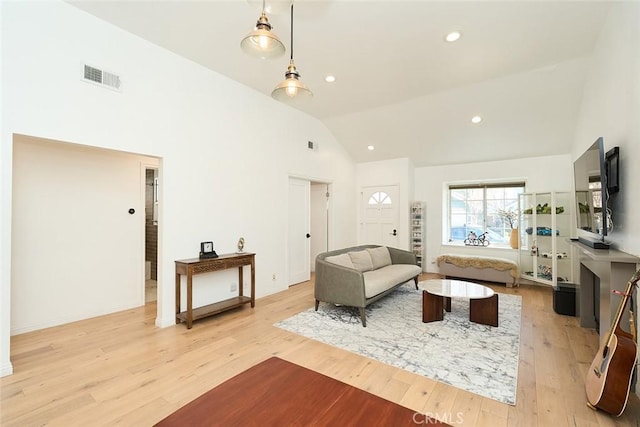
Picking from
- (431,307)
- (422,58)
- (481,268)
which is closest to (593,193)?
(431,307)

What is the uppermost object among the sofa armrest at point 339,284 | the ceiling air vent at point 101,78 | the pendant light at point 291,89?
the ceiling air vent at point 101,78

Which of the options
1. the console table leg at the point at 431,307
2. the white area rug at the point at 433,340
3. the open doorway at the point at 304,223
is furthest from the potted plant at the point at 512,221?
the open doorway at the point at 304,223

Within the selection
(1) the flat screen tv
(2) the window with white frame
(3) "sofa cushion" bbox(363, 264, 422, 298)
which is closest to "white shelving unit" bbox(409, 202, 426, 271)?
(2) the window with white frame

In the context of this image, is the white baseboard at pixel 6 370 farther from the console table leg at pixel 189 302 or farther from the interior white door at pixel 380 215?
the interior white door at pixel 380 215

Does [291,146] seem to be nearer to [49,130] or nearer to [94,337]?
[49,130]

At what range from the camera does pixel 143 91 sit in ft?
10.9

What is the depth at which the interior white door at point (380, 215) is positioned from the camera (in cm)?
664

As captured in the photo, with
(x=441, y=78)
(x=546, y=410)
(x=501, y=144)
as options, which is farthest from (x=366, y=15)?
(x=501, y=144)

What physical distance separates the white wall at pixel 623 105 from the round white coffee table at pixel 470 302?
1.34m

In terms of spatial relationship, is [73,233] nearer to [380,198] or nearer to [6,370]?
[6,370]

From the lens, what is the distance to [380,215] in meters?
6.84

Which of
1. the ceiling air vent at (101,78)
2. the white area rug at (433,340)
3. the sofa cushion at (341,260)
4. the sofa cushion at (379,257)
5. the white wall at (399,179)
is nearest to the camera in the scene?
the white area rug at (433,340)

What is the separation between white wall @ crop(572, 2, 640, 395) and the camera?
233cm

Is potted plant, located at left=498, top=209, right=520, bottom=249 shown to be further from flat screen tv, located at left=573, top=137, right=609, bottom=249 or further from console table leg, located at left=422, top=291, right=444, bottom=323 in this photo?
console table leg, located at left=422, top=291, right=444, bottom=323
